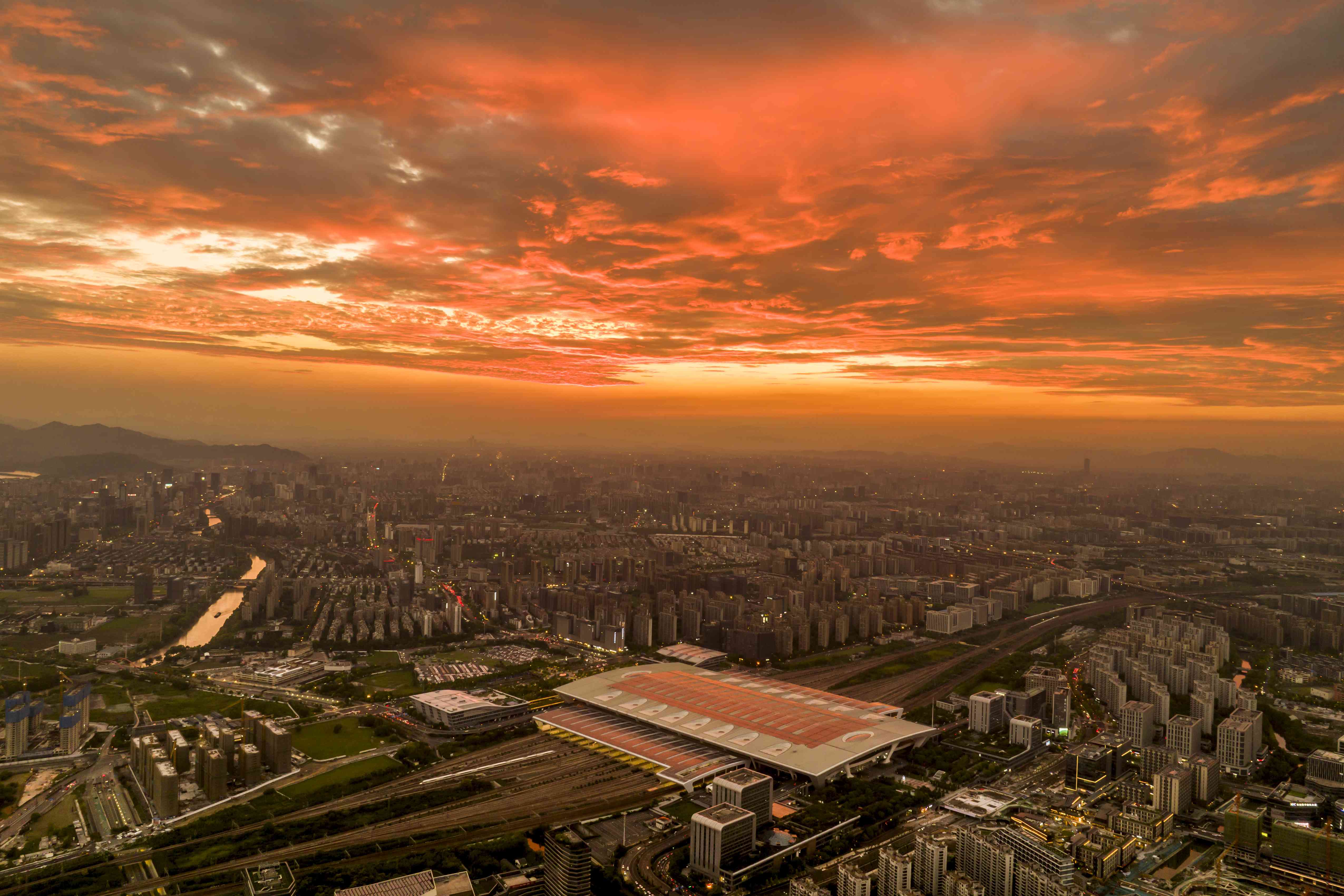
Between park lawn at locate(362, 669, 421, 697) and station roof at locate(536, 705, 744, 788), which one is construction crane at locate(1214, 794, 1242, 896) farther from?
park lawn at locate(362, 669, 421, 697)

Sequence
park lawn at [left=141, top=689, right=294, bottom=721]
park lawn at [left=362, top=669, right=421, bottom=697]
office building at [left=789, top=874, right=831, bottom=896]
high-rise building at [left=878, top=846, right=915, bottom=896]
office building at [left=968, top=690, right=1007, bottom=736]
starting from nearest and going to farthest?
office building at [left=789, top=874, right=831, bottom=896] → high-rise building at [left=878, top=846, right=915, bottom=896] → office building at [left=968, top=690, right=1007, bottom=736] → park lawn at [left=141, top=689, right=294, bottom=721] → park lawn at [left=362, top=669, right=421, bottom=697]

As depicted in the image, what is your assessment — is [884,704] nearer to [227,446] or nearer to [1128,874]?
[1128,874]

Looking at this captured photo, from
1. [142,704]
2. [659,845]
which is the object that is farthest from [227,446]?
[659,845]

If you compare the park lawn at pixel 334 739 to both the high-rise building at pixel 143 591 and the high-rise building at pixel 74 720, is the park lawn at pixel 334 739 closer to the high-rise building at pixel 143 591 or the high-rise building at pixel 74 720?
the high-rise building at pixel 74 720

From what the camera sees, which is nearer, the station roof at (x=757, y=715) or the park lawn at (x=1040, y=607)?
the station roof at (x=757, y=715)

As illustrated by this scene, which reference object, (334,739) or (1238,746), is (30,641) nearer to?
(334,739)

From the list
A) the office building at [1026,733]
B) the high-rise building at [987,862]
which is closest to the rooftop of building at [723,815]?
the high-rise building at [987,862]

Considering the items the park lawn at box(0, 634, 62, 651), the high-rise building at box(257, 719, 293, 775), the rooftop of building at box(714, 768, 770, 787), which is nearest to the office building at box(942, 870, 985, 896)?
the rooftop of building at box(714, 768, 770, 787)

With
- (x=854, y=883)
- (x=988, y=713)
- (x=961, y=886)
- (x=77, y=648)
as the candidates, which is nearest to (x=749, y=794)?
(x=854, y=883)
